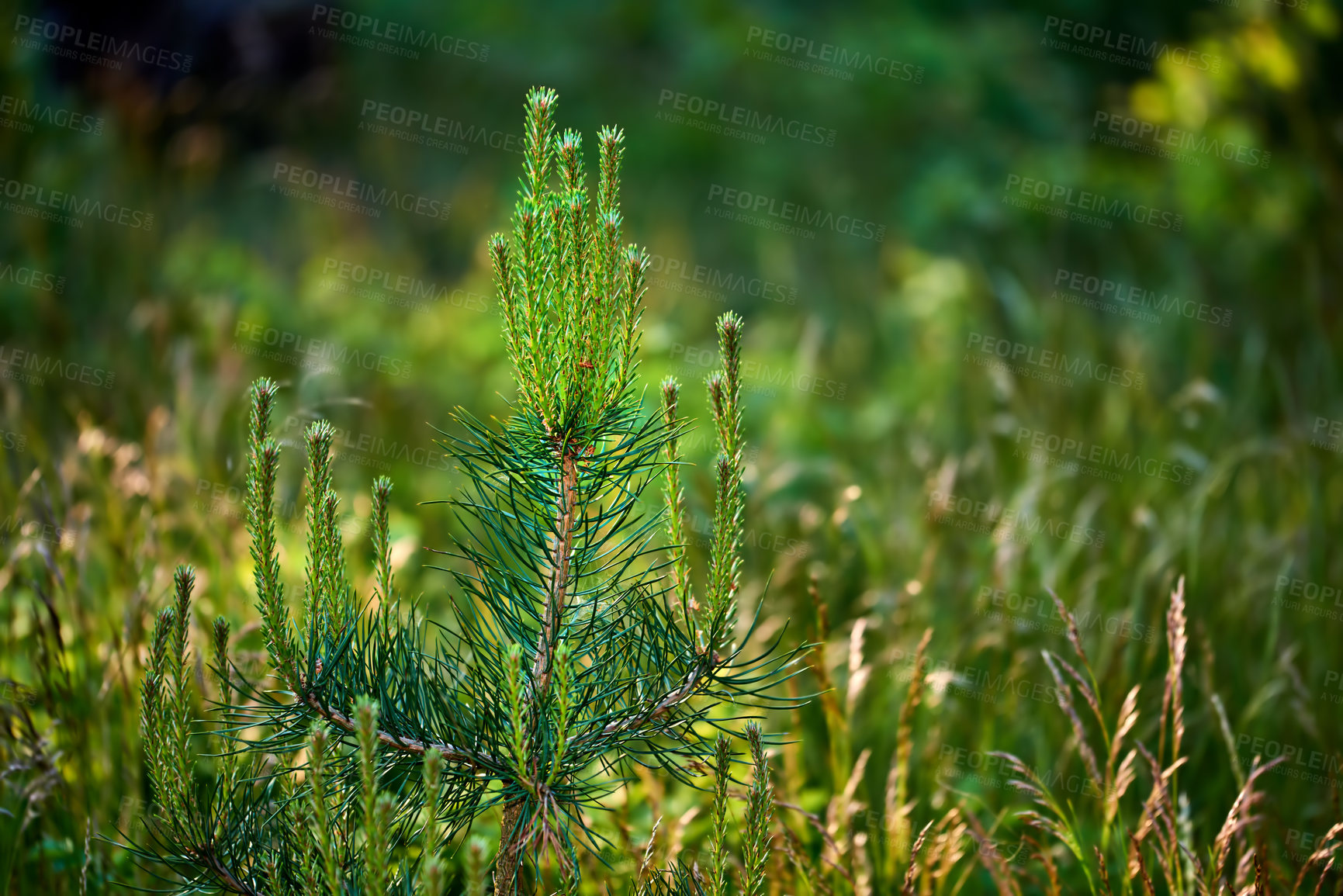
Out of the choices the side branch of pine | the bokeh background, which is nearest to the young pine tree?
the side branch of pine

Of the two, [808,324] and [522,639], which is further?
[808,324]

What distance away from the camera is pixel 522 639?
1335 millimetres

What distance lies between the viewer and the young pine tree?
1210mm

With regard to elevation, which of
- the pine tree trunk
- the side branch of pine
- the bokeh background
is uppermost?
the bokeh background

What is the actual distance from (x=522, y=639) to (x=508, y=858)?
0.29 m

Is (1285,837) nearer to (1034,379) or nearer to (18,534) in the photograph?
(1034,379)

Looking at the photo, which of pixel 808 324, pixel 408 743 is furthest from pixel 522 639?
pixel 808 324

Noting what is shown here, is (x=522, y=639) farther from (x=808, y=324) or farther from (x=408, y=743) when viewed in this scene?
(x=808, y=324)

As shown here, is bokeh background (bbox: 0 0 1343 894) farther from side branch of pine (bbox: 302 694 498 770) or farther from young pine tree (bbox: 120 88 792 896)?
side branch of pine (bbox: 302 694 498 770)

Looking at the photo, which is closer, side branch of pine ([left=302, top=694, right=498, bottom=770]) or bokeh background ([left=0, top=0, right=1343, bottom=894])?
side branch of pine ([left=302, top=694, right=498, bottom=770])

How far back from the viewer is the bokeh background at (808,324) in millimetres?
2436

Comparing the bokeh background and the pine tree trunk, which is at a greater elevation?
the bokeh background

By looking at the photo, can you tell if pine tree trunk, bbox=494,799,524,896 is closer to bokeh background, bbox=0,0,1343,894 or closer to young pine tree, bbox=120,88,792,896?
young pine tree, bbox=120,88,792,896

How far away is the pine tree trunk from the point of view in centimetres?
127
